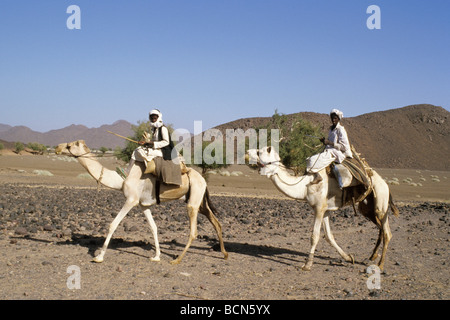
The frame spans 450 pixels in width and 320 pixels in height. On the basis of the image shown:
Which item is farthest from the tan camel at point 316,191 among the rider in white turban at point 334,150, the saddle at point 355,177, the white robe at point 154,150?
the white robe at point 154,150

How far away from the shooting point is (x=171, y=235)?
1259cm

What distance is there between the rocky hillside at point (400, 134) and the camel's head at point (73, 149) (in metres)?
105

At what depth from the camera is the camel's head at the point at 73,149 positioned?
9062mm

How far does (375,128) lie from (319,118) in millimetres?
20206

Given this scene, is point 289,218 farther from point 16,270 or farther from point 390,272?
point 16,270

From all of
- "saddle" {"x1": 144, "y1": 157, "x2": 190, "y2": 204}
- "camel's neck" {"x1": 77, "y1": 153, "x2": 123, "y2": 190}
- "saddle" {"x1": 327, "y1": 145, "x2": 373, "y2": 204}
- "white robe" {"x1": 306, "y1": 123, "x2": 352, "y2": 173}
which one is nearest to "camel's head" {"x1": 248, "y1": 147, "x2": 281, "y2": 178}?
"white robe" {"x1": 306, "y1": 123, "x2": 352, "y2": 173}

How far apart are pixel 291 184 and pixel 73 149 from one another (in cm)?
461

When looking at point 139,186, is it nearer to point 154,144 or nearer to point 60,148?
point 154,144

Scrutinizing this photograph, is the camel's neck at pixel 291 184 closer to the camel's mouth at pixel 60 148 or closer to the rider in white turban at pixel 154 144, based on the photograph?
the rider in white turban at pixel 154 144

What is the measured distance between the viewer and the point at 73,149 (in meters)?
9.20

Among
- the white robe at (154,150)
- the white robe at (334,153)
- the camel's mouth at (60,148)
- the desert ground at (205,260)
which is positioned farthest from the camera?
the white robe at (334,153)

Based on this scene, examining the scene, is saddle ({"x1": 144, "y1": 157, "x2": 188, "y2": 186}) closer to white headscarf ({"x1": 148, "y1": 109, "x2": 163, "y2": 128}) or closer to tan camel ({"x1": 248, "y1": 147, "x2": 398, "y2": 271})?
white headscarf ({"x1": 148, "y1": 109, "x2": 163, "y2": 128})

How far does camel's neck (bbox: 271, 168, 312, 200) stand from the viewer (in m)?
9.21
